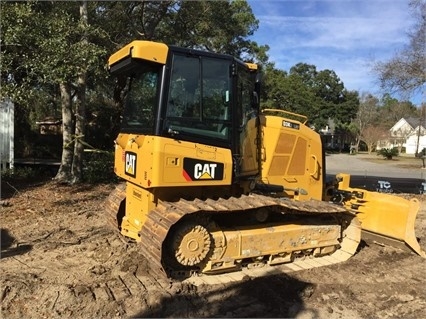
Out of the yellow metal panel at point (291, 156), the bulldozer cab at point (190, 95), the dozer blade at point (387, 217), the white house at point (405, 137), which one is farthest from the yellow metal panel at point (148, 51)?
the white house at point (405, 137)

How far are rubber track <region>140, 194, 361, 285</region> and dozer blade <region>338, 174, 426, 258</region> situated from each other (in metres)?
0.72

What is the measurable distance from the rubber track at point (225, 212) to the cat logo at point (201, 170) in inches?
11.2

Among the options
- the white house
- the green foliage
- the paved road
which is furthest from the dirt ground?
the white house

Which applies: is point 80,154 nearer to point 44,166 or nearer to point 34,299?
point 44,166

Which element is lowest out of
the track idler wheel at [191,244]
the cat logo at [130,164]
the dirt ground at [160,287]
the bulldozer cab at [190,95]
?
the dirt ground at [160,287]

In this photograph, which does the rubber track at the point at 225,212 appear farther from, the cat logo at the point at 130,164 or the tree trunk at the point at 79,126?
the tree trunk at the point at 79,126

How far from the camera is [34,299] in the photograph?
464cm

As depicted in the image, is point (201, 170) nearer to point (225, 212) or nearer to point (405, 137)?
point (225, 212)

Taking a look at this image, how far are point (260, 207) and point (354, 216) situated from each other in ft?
6.06

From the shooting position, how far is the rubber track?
5.02 m

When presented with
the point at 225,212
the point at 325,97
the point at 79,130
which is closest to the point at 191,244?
the point at 225,212

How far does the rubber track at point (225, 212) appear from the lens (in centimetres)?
502

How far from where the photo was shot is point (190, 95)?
5402mm

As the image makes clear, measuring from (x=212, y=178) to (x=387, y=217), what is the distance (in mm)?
3264
